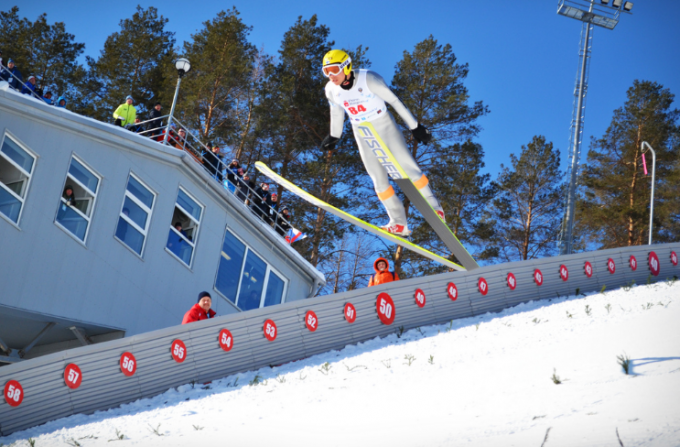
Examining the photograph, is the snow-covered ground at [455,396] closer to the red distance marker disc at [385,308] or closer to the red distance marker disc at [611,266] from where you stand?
the red distance marker disc at [385,308]

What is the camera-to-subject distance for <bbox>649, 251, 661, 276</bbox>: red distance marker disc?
42.1 feet

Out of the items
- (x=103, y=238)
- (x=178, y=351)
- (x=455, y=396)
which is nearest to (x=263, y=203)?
(x=103, y=238)

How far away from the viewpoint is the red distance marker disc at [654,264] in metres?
12.8

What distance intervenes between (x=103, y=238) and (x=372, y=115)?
5.98 m

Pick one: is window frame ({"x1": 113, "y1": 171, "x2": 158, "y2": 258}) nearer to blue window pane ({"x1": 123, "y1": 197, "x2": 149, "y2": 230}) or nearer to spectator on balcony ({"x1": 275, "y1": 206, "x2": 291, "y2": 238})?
blue window pane ({"x1": 123, "y1": 197, "x2": 149, "y2": 230})

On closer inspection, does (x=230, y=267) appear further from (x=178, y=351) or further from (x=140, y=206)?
(x=178, y=351)

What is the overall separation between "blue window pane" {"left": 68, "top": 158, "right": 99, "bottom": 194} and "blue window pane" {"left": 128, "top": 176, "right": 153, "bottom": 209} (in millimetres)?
869

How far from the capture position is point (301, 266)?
1691 cm

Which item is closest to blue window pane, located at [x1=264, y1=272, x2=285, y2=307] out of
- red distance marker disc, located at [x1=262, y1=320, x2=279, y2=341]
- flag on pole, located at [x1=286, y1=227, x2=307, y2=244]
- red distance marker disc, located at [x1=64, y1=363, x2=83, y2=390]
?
flag on pole, located at [x1=286, y1=227, x2=307, y2=244]

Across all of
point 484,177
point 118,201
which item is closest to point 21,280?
point 118,201

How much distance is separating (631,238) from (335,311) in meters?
25.3

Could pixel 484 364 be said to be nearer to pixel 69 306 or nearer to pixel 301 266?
pixel 69 306

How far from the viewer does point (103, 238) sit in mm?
11523

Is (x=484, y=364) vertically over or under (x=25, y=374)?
over
